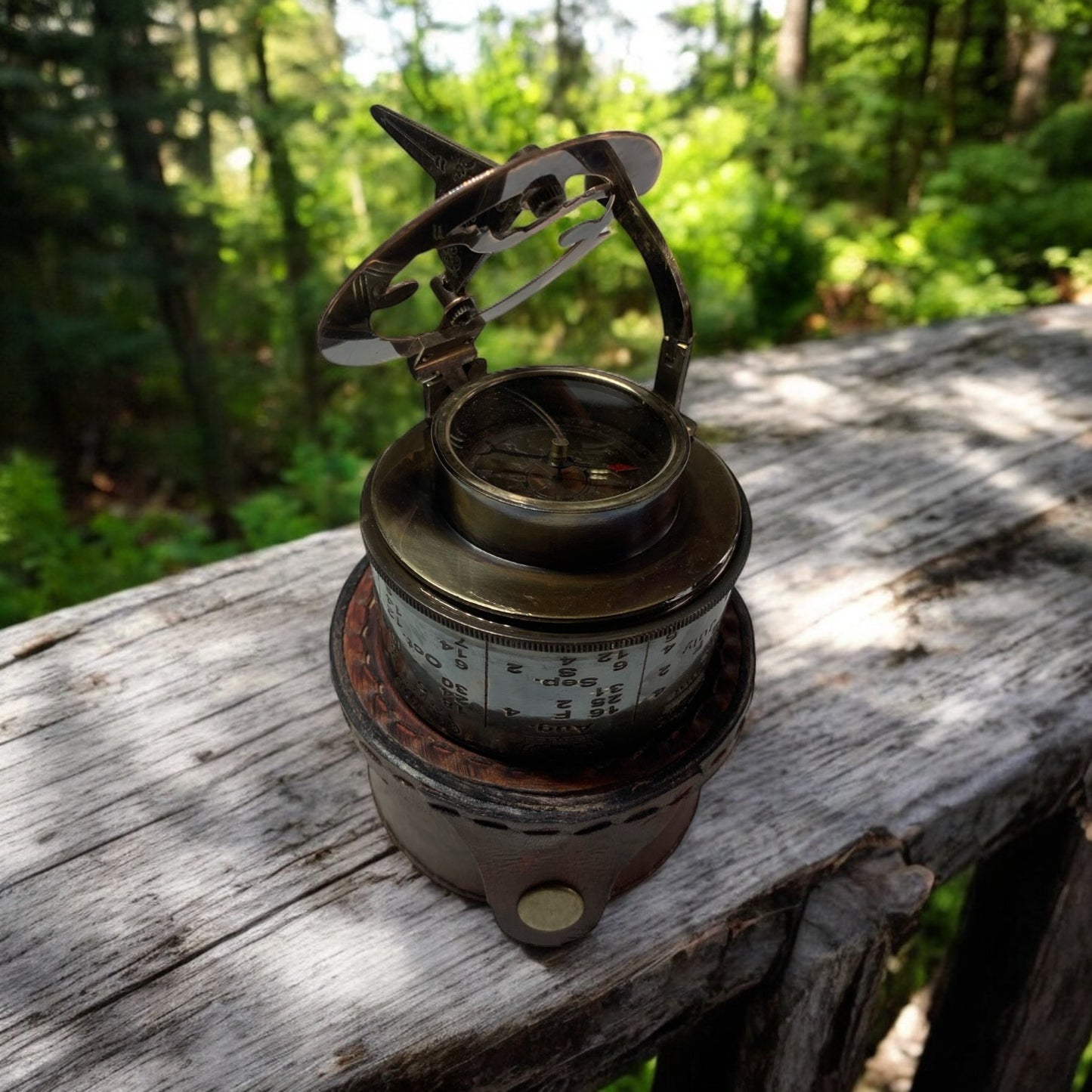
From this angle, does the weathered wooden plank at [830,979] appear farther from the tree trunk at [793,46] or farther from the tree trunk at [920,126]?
the tree trunk at [793,46]

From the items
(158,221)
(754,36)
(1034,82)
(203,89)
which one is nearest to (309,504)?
(158,221)

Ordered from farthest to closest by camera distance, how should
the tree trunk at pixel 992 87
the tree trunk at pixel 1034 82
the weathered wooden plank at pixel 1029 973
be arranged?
the tree trunk at pixel 992 87
the tree trunk at pixel 1034 82
the weathered wooden plank at pixel 1029 973

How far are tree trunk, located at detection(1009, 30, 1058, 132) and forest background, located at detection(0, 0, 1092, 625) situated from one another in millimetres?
23

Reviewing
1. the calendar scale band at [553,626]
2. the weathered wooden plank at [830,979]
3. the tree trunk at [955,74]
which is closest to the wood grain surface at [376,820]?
the weathered wooden plank at [830,979]

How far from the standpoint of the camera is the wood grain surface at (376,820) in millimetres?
1221

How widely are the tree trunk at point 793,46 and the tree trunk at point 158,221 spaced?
19.0 ft

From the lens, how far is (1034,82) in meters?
8.21

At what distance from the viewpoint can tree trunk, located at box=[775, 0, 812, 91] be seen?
7.96 metres

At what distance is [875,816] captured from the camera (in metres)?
1.48

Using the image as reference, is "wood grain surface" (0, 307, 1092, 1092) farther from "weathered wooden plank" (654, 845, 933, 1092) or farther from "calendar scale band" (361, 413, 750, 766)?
"calendar scale band" (361, 413, 750, 766)

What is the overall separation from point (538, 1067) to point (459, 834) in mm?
372

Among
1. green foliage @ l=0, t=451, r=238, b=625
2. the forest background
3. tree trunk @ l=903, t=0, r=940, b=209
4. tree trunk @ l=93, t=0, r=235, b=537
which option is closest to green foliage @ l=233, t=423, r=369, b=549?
the forest background

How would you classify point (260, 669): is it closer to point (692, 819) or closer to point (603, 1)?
point (692, 819)

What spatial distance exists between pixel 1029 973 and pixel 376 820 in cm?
136
